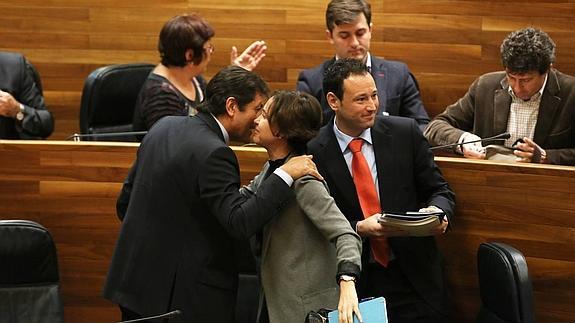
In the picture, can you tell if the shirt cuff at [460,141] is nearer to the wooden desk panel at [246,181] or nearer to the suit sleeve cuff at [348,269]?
the wooden desk panel at [246,181]

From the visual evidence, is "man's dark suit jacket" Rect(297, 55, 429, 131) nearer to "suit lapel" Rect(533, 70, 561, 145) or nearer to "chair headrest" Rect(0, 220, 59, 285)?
"suit lapel" Rect(533, 70, 561, 145)

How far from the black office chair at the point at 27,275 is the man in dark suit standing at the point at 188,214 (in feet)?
0.91

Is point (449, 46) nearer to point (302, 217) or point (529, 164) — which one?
point (529, 164)

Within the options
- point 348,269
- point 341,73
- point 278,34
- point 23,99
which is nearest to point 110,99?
point 23,99

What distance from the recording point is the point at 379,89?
9.02ft

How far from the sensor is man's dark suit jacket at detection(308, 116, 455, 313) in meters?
2.21

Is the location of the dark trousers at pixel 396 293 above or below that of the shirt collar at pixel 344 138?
below

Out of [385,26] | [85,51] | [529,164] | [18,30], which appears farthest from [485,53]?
[18,30]

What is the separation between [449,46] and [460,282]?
1010 mm

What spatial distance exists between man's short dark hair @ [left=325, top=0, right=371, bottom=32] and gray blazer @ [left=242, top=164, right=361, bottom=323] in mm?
871

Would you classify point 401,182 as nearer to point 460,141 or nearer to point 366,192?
point 366,192

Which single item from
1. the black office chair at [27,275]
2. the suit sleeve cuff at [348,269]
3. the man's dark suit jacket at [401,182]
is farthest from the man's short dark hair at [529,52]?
the black office chair at [27,275]

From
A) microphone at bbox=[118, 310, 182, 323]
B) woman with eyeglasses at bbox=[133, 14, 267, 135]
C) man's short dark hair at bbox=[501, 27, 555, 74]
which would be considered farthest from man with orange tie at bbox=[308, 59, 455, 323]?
woman with eyeglasses at bbox=[133, 14, 267, 135]

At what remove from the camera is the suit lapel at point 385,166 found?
2.21 metres
